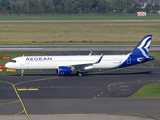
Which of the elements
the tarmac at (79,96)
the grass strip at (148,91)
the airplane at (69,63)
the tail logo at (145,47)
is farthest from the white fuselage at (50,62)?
the grass strip at (148,91)

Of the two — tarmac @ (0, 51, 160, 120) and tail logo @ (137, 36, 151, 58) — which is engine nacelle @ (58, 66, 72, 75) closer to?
tarmac @ (0, 51, 160, 120)

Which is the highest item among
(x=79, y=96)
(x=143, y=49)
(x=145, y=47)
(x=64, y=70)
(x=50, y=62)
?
(x=145, y=47)

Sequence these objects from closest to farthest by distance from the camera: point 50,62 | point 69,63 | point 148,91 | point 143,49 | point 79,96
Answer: point 79,96
point 148,91
point 50,62
point 69,63
point 143,49

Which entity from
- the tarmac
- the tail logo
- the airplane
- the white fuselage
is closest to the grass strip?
the tarmac

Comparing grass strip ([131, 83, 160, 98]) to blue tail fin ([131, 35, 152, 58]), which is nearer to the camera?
grass strip ([131, 83, 160, 98])

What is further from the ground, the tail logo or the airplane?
the tail logo

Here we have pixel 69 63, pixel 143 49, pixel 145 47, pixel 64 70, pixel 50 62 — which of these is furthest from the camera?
pixel 145 47

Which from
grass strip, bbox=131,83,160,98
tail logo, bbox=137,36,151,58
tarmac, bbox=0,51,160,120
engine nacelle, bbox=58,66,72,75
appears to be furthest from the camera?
tail logo, bbox=137,36,151,58

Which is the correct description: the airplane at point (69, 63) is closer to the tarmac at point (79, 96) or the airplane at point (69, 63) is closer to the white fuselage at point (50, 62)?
the white fuselage at point (50, 62)

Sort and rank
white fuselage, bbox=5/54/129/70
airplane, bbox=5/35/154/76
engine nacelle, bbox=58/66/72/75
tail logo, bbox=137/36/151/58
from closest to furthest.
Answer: engine nacelle, bbox=58/66/72/75 < airplane, bbox=5/35/154/76 < white fuselage, bbox=5/54/129/70 < tail logo, bbox=137/36/151/58

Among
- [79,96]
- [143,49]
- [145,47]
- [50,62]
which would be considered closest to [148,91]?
[79,96]

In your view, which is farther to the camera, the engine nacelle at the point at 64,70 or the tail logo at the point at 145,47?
the tail logo at the point at 145,47

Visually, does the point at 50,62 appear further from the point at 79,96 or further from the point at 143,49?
the point at 143,49

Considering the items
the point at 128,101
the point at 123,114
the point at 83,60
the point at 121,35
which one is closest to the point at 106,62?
the point at 83,60
